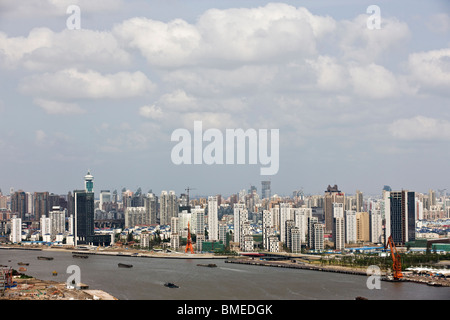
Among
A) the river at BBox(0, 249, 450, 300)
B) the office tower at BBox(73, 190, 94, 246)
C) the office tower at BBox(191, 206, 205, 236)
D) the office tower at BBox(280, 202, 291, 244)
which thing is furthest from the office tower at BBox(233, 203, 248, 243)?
the office tower at BBox(73, 190, 94, 246)

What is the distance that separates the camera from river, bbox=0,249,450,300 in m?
8.68

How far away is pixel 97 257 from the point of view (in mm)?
16406

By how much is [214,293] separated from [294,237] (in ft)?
26.3

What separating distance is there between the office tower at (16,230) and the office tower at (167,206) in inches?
237

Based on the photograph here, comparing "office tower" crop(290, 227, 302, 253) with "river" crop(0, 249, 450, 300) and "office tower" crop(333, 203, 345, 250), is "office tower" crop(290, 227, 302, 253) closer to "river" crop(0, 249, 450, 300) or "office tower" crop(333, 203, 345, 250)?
"office tower" crop(333, 203, 345, 250)

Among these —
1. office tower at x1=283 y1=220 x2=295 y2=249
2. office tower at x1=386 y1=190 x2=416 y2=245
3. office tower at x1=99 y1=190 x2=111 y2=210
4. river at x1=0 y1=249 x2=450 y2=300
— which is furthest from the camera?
office tower at x1=99 y1=190 x2=111 y2=210

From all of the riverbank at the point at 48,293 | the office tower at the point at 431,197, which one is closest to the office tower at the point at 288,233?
the riverbank at the point at 48,293

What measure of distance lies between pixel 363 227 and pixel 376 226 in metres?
0.50

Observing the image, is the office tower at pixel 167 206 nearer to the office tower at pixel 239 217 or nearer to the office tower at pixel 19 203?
the office tower at pixel 19 203

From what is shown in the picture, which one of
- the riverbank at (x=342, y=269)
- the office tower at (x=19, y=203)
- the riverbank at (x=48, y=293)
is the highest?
the office tower at (x=19, y=203)

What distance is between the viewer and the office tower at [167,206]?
2553cm

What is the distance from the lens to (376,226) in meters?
19.4

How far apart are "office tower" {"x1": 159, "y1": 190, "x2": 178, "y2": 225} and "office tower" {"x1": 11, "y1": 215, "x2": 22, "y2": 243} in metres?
6.03

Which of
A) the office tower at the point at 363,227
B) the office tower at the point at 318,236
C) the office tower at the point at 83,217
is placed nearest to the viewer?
the office tower at the point at 318,236
